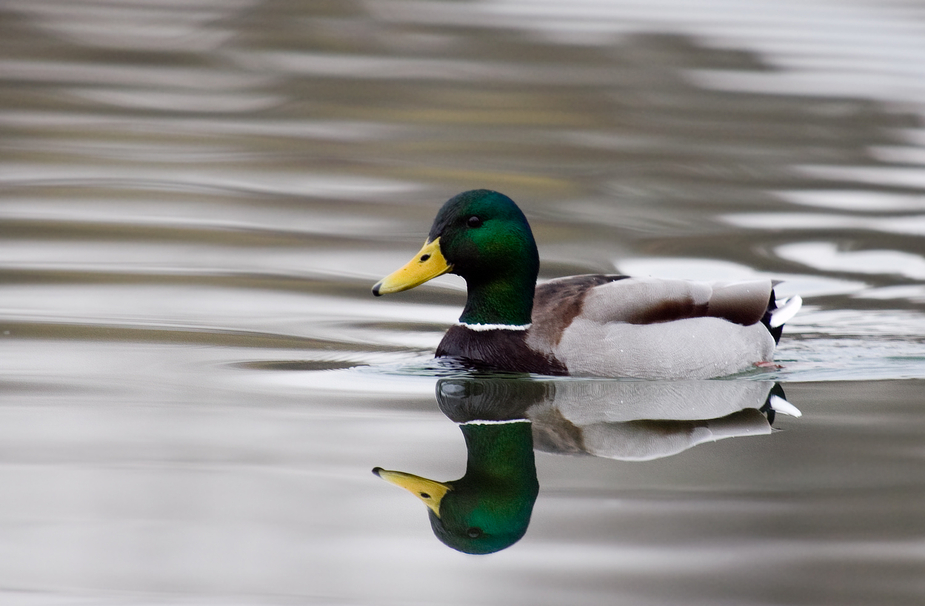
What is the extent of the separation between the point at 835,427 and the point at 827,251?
4.25 metres

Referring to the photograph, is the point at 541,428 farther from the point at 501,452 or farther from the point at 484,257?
the point at 484,257

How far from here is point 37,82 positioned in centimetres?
1393

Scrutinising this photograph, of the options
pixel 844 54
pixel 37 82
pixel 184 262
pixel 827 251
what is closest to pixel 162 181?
pixel 184 262

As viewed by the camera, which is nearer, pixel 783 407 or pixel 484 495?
pixel 484 495

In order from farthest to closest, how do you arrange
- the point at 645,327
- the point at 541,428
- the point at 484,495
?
the point at 645,327 → the point at 541,428 → the point at 484,495

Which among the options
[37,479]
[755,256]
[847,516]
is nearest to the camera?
[847,516]

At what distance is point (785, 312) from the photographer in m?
6.96

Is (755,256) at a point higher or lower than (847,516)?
lower

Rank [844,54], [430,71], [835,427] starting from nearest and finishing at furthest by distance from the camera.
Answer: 1. [835,427]
2. [430,71]
3. [844,54]

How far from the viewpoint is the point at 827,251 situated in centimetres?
931

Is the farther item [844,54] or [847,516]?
[844,54]

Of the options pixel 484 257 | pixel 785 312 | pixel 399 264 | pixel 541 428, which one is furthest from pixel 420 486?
pixel 399 264

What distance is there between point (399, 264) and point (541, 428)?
137 inches

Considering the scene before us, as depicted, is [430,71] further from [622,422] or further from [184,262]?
[622,422]
